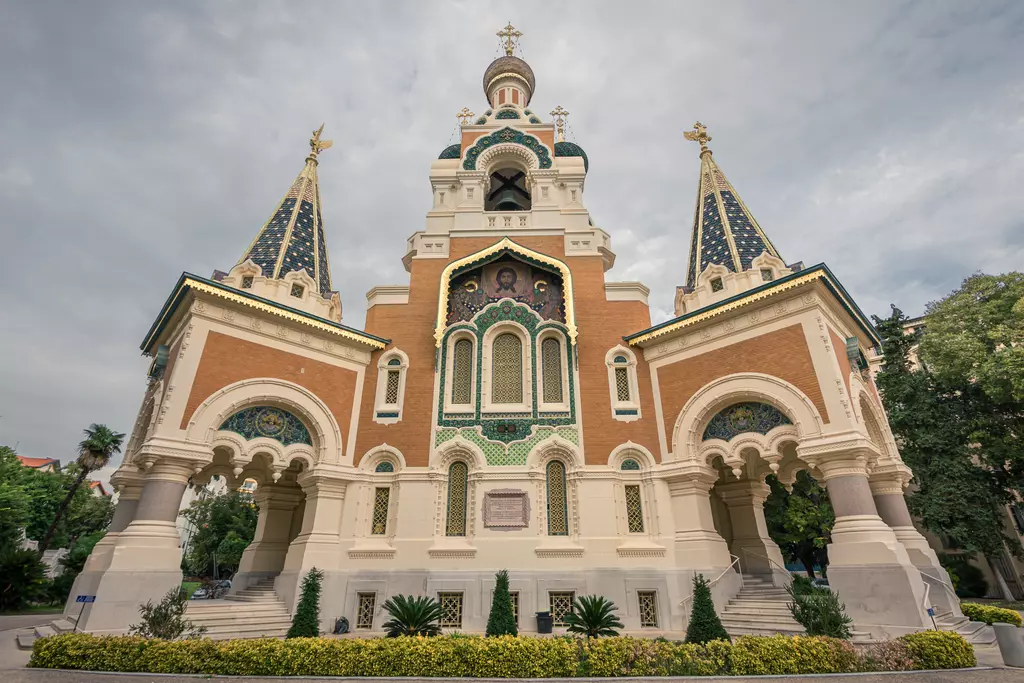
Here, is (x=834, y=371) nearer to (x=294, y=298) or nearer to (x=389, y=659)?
(x=389, y=659)

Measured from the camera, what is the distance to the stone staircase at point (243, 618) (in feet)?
37.4

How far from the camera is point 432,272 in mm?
17672

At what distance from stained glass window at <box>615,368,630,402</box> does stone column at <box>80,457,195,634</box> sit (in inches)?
443

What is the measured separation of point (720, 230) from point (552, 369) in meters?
7.07

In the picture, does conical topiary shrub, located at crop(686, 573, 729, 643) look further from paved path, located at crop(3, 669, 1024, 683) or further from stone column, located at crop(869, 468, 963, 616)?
stone column, located at crop(869, 468, 963, 616)

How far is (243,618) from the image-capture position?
12023 mm

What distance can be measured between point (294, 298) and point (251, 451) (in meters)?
5.00

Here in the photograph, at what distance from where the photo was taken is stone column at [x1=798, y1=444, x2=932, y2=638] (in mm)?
9875

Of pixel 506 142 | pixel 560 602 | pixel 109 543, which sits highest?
pixel 506 142

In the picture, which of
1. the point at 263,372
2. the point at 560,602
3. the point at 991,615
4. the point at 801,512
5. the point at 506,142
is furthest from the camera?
the point at 801,512

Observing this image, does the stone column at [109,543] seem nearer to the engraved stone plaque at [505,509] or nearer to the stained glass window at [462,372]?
the engraved stone plaque at [505,509]

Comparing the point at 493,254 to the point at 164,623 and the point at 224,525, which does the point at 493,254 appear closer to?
the point at 164,623

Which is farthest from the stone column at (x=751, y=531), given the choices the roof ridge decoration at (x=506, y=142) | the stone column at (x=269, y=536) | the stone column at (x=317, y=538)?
the stone column at (x=269, y=536)

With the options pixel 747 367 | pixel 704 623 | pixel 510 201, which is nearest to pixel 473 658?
pixel 704 623
